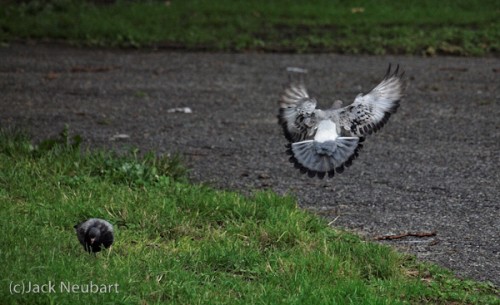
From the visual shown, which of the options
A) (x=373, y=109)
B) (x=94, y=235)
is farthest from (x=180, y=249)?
(x=373, y=109)

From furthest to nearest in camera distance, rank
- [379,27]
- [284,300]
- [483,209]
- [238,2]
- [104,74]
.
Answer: [238,2]
[379,27]
[104,74]
[483,209]
[284,300]

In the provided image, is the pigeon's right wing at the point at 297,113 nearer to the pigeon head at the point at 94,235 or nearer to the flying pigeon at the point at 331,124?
the flying pigeon at the point at 331,124

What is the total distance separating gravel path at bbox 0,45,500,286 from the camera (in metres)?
6.25

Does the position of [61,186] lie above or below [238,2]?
below

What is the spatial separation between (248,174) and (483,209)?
1.84 metres

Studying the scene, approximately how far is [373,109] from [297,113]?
18.3 inches

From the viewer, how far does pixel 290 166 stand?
7.59 meters

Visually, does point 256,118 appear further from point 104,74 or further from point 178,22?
point 178,22

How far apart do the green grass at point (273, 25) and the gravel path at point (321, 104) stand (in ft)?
1.29

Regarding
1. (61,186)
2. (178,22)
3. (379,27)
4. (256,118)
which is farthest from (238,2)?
(61,186)

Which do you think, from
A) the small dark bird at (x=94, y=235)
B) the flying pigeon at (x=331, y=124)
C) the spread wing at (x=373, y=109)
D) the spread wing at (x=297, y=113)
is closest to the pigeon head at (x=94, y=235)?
the small dark bird at (x=94, y=235)

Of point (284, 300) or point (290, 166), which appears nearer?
point (284, 300)

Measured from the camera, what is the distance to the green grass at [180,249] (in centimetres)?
465

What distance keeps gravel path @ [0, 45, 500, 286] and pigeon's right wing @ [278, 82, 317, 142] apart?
661mm
